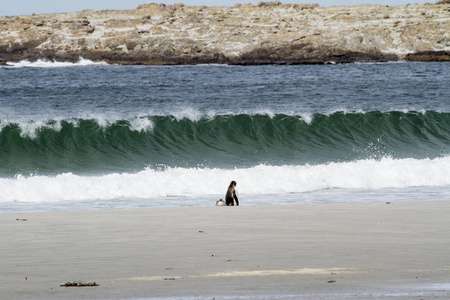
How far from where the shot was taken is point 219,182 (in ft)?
61.8

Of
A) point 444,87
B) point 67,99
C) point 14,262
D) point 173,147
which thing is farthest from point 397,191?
point 444,87

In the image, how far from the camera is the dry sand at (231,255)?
6188mm

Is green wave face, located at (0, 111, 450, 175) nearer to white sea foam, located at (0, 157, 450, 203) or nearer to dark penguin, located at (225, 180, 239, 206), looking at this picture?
white sea foam, located at (0, 157, 450, 203)

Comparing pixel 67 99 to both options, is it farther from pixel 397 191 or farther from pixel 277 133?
pixel 397 191

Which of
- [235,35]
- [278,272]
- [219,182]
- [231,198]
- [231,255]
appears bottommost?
[278,272]

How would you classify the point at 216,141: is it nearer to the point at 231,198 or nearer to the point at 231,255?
the point at 231,198

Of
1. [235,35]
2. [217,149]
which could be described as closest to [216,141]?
[217,149]

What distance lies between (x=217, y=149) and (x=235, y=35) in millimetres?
116604

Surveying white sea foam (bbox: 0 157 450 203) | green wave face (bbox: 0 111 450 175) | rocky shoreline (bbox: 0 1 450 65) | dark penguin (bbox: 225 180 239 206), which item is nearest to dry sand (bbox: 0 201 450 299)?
dark penguin (bbox: 225 180 239 206)

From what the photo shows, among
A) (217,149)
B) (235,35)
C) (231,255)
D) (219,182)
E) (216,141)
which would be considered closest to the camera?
(231,255)

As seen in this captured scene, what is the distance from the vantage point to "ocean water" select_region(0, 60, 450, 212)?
57.2 feet

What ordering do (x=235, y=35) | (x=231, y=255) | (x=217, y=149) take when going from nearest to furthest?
1. (x=231, y=255)
2. (x=217, y=149)
3. (x=235, y=35)

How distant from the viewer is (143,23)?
509 feet

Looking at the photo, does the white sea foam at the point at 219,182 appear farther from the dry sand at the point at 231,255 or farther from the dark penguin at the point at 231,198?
the dry sand at the point at 231,255
